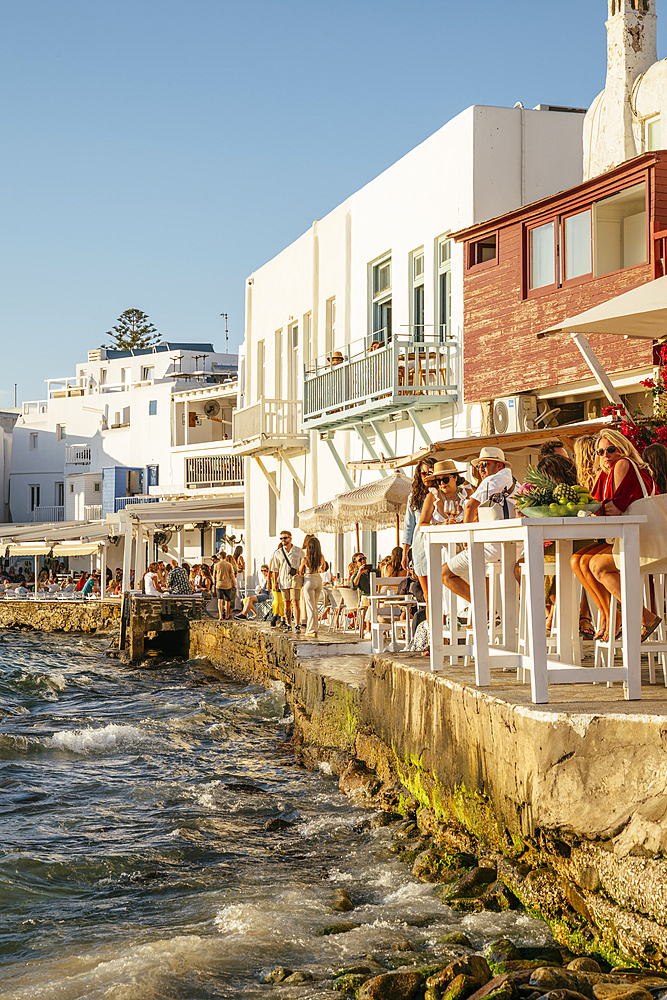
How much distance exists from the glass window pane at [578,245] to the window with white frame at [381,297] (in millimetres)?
6380

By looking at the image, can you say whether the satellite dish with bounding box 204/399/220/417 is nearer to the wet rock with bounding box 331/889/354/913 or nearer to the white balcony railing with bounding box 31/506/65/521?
the white balcony railing with bounding box 31/506/65/521

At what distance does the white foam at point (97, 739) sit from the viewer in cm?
1391

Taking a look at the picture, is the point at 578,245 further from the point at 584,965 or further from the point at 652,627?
the point at 584,965

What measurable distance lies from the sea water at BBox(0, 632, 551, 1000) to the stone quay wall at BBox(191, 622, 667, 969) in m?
0.33

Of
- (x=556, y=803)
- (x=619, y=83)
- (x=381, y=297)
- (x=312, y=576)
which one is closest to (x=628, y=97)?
(x=619, y=83)

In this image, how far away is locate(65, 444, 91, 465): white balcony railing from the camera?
199ft

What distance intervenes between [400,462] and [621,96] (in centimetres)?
722

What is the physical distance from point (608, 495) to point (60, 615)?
34810mm

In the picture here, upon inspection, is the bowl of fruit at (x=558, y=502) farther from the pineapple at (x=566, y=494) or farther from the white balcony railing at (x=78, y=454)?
the white balcony railing at (x=78, y=454)

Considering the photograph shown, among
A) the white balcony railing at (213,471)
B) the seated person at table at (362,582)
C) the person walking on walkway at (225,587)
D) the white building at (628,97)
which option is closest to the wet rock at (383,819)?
the seated person at table at (362,582)

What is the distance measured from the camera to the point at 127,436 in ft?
189

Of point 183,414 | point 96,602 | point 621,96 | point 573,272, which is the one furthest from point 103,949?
point 183,414

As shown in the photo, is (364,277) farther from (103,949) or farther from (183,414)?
(183,414)

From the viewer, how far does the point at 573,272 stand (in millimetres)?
16016
